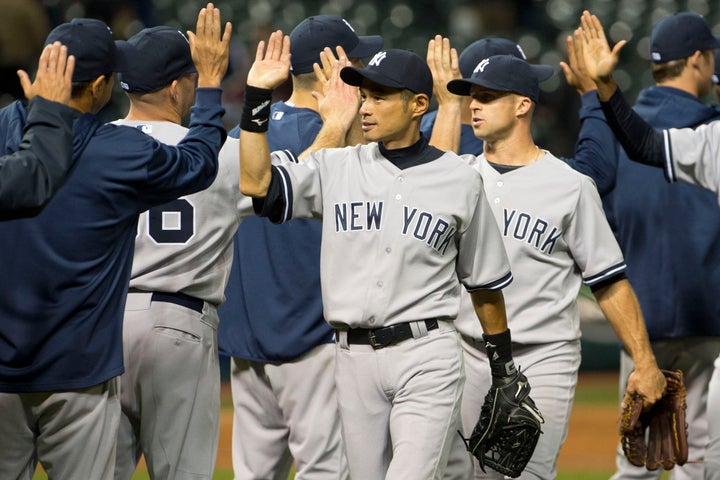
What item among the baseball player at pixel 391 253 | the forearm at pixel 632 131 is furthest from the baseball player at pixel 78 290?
the forearm at pixel 632 131

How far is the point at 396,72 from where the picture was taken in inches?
156

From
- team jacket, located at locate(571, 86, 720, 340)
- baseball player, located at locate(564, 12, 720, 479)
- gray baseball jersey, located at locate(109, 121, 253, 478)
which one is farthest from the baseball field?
gray baseball jersey, located at locate(109, 121, 253, 478)

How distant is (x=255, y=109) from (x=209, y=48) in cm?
37

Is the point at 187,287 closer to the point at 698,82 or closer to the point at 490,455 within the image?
the point at 490,455

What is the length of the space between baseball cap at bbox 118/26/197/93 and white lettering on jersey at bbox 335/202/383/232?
894mm

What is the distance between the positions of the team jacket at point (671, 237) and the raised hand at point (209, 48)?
2.18m

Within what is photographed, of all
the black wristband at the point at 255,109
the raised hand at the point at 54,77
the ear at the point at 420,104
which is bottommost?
the ear at the point at 420,104

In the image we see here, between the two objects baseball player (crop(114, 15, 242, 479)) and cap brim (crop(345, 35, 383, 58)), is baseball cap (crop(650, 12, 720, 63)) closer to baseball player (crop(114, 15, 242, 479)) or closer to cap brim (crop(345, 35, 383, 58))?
cap brim (crop(345, 35, 383, 58))

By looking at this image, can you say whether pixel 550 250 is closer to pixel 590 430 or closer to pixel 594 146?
pixel 594 146

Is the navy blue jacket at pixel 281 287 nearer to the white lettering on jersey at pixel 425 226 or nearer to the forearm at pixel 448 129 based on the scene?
the forearm at pixel 448 129

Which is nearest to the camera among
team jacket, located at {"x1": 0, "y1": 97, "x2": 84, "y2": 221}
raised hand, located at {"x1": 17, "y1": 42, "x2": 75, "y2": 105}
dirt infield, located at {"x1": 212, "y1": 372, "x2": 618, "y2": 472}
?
team jacket, located at {"x1": 0, "y1": 97, "x2": 84, "y2": 221}

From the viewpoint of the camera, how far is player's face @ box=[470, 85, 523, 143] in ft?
15.0

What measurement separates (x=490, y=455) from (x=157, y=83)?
5.84ft

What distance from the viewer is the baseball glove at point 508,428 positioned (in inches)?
156
